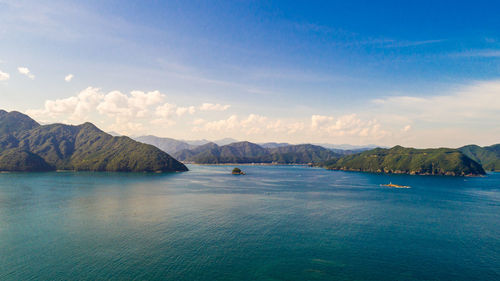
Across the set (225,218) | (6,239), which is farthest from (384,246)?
(6,239)

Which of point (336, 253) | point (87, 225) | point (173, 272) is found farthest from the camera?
point (87, 225)

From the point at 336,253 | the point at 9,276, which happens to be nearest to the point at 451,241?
the point at 336,253

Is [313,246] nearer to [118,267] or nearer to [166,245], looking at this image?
[166,245]

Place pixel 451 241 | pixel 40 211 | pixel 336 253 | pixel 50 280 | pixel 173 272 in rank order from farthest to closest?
pixel 40 211 → pixel 451 241 → pixel 336 253 → pixel 173 272 → pixel 50 280

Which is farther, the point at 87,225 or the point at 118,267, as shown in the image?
the point at 87,225

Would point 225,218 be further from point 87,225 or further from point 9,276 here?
point 9,276

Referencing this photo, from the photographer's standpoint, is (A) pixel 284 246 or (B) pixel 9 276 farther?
(A) pixel 284 246

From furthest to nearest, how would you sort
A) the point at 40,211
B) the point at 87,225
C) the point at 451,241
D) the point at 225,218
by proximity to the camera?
the point at 40,211 < the point at 225,218 < the point at 87,225 < the point at 451,241

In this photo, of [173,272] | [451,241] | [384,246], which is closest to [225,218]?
[173,272]

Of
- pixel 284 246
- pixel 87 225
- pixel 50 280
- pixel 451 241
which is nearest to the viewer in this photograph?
pixel 50 280
